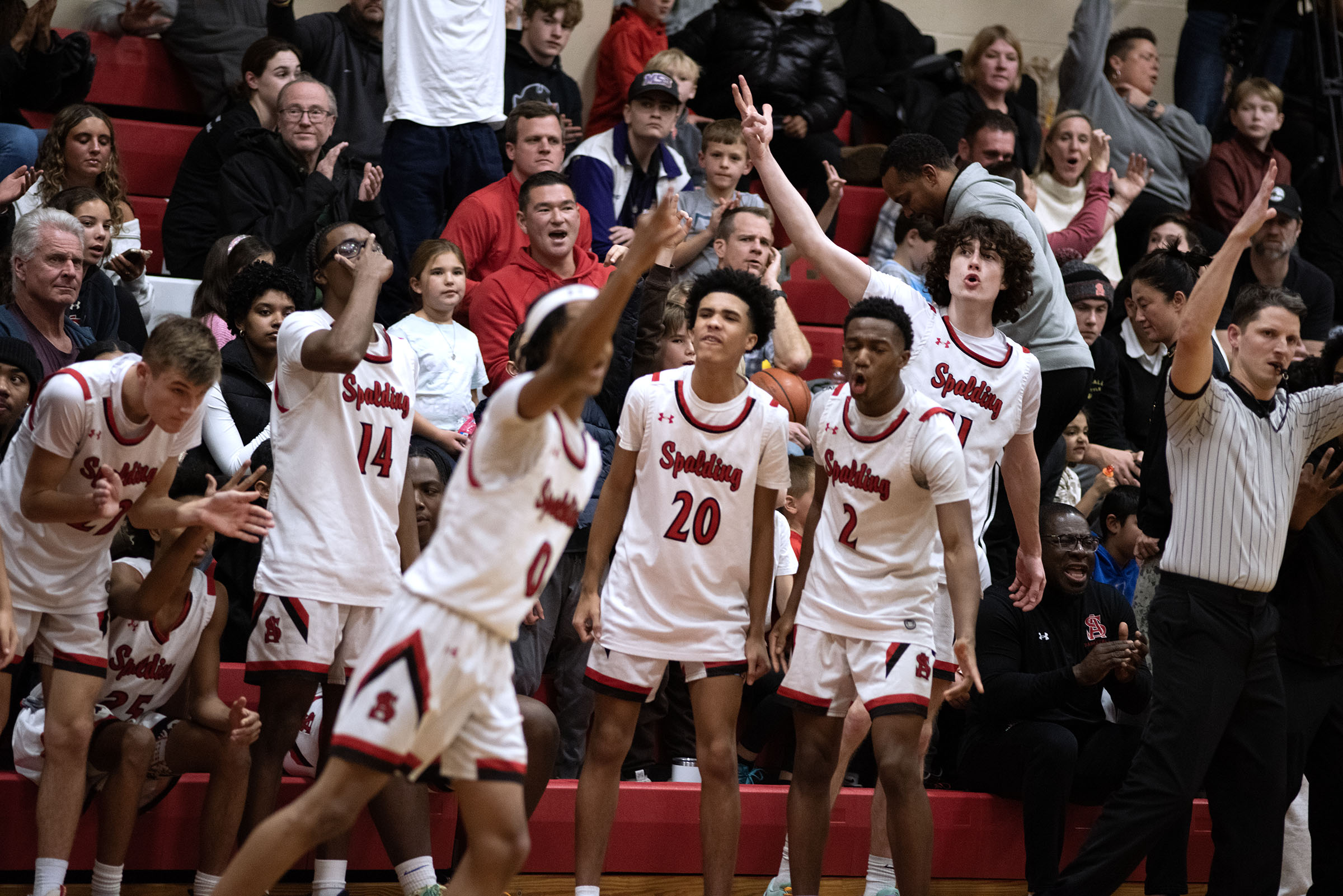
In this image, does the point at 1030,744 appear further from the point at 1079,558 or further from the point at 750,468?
the point at 750,468

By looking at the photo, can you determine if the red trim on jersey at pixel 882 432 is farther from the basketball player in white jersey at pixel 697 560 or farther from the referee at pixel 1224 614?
the referee at pixel 1224 614

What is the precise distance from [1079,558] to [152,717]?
348 cm

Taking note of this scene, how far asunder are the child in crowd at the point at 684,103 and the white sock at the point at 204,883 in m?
4.51

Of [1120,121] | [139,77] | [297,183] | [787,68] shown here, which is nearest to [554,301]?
[297,183]

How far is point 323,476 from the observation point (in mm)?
4461

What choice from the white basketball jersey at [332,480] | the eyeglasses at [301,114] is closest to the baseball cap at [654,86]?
the eyeglasses at [301,114]

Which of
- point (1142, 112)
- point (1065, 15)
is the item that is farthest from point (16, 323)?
point (1065, 15)

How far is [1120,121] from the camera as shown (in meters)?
9.22

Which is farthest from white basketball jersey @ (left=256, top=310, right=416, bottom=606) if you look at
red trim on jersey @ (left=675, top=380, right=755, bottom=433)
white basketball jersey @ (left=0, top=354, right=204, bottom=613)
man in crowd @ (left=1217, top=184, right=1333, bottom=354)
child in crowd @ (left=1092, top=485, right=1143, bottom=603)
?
man in crowd @ (left=1217, top=184, right=1333, bottom=354)

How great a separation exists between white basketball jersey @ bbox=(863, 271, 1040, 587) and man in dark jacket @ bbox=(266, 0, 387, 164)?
154 inches

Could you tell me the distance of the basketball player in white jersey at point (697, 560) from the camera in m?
4.41

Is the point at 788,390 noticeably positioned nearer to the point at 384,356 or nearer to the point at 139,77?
the point at 384,356

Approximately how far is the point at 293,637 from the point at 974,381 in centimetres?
236

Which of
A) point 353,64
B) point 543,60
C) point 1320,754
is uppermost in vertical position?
point 543,60
